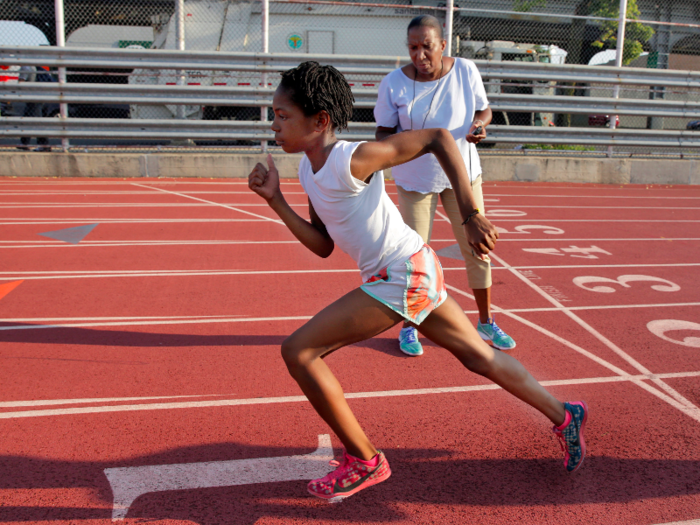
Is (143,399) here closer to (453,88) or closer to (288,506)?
(288,506)

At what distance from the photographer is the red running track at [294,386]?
2.61 meters

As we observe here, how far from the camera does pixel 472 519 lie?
248cm

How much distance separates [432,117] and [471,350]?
196 cm

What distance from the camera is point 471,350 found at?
99.0 inches

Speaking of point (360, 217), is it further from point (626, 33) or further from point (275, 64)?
point (626, 33)

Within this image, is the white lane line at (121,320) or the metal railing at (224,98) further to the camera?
the metal railing at (224,98)

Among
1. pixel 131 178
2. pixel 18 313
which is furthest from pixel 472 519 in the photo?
pixel 131 178

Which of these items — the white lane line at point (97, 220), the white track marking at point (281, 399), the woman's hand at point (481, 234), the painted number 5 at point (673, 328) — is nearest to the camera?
the woman's hand at point (481, 234)

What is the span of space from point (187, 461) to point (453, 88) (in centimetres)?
274

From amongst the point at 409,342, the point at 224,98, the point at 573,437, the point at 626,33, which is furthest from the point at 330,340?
the point at 626,33

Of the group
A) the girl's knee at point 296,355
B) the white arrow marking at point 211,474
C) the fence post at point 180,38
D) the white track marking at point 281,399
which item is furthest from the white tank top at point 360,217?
the fence post at point 180,38

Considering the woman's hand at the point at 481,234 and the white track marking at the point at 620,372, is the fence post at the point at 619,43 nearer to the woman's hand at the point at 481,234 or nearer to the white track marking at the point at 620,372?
the white track marking at the point at 620,372

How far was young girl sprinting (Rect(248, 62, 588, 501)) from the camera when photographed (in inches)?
94.3

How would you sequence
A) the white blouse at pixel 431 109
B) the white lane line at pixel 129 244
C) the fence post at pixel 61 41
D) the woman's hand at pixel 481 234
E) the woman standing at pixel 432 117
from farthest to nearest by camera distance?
1. the fence post at pixel 61 41
2. the white lane line at pixel 129 244
3. the white blouse at pixel 431 109
4. the woman standing at pixel 432 117
5. the woman's hand at pixel 481 234
